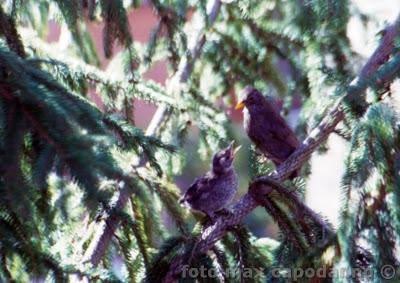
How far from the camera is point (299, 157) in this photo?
2473mm

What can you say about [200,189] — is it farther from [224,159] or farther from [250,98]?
[250,98]

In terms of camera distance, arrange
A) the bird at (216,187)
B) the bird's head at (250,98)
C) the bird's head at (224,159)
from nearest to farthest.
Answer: the bird at (216,187) → the bird's head at (224,159) → the bird's head at (250,98)

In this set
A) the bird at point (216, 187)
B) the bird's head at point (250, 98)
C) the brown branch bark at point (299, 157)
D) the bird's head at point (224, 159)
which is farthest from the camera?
the bird's head at point (250, 98)

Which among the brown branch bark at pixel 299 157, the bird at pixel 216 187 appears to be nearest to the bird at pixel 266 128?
the bird at pixel 216 187

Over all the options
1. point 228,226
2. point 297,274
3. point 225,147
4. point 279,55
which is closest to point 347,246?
point 297,274

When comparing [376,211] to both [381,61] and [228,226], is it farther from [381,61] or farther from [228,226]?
[381,61]

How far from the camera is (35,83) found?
1.68m

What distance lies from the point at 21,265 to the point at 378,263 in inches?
36.6

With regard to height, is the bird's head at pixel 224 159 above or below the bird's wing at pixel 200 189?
above

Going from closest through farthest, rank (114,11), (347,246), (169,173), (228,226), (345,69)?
(347,246), (228,226), (114,11), (345,69), (169,173)

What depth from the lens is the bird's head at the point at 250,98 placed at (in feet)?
12.3

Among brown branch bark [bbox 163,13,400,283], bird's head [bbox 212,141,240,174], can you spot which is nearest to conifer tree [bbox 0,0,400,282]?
brown branch bark [bbox 163,13,400,283]

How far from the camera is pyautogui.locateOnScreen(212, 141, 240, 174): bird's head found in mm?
3191

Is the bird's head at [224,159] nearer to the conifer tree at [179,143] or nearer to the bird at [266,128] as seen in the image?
the conifer tree at [179,143]
